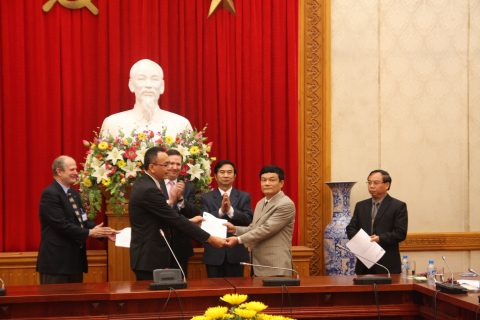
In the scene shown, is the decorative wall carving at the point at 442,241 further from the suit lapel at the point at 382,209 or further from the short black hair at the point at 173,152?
the short black hair at the point at 173,152

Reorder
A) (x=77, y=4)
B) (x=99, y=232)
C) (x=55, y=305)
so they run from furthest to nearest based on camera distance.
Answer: (x=77, y=4) < (x=99, y=232) < (x=55, y=305)

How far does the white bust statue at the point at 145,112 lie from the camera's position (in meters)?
4.61

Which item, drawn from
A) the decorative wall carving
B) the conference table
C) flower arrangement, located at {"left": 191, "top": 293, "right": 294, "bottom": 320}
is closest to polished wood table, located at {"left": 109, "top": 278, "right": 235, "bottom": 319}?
the conference table

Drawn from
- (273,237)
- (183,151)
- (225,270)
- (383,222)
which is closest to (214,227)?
(273,237)

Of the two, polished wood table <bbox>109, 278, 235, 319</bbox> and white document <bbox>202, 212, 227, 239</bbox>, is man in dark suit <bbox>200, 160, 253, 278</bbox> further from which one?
polished wood table <bbox>109, 278, 235, 319</bbox>

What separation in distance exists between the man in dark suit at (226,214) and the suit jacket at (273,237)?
0.51 m

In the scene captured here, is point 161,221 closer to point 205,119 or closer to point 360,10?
point 205,119

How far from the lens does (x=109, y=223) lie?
4.29 m

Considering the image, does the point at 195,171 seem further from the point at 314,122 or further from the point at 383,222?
the point at 314,122

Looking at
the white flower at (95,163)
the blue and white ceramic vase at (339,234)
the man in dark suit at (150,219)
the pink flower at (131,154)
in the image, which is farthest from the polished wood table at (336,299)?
the blue and white ceramic vase at (339,234)

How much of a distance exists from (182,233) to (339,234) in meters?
1.69

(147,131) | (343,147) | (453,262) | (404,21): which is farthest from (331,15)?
(453,262)

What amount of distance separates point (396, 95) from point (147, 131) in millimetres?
2817

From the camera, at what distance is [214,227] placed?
365 centimetres
